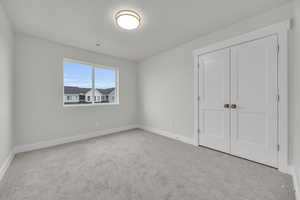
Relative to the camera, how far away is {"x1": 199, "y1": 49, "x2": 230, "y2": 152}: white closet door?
2.45m

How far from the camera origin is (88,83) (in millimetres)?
3684

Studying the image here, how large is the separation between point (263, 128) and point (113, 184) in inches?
96.7

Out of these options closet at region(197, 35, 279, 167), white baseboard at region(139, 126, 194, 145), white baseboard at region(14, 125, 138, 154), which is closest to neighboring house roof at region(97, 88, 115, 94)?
white baseboard at region(14, 125, 138, 154)

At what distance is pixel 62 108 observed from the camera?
10.2ft

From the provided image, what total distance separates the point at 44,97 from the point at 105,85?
1579mm

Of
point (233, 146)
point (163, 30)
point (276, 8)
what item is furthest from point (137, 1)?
point (233, 146)

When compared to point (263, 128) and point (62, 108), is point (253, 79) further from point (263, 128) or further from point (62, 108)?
point (62, 108)

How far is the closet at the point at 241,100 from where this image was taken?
1.96 metres

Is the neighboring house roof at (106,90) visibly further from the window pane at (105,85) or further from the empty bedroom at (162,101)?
the empty bedroom at (162,101)

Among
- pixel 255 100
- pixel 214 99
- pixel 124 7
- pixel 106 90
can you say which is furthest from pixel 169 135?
pixel 124 7

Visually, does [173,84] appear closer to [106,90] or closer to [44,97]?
[106,90]

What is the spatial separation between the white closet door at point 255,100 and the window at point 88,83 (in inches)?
134

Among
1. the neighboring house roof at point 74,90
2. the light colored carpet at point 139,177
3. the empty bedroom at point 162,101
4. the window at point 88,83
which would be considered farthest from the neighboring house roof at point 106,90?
the light colored carpet at point 139,177

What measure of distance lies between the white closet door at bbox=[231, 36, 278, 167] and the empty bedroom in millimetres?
15
